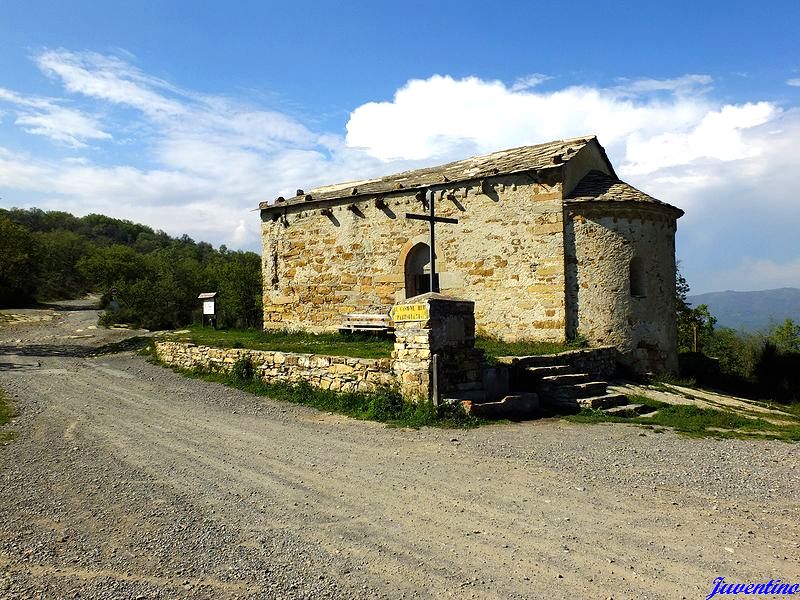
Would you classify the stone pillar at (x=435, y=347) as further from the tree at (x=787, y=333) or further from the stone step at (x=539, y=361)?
the tree at (x=787, y=333)

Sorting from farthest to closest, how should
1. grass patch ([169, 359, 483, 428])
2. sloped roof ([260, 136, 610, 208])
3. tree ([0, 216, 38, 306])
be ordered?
tree ([0, 216, 38, 306]), sloped roof ([260, 136, 610, 208]), grass patch ([169, 359, 483, 428])

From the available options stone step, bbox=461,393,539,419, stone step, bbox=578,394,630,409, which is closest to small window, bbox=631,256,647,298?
stone step, bbox=578,394,630,409

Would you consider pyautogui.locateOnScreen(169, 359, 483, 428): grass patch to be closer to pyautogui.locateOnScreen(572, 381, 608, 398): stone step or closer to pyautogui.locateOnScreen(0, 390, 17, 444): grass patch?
pyautogui.locateOnScreen(572, 381, 608, 398): stone step

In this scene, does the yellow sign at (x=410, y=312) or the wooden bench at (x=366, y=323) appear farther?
the wooden bench at (x=366, y=323)

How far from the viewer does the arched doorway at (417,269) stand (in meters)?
16.8

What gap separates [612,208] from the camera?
45.8 ft

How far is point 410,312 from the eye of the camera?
385 inches

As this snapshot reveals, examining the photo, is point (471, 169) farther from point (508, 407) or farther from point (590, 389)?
point (508, 407)

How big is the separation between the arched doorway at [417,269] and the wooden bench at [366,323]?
112cm

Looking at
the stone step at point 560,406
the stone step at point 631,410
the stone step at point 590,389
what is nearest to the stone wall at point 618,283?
the stone step at point 590,389

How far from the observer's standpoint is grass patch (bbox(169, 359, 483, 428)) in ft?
30.0

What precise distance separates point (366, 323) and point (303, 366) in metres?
5.74
